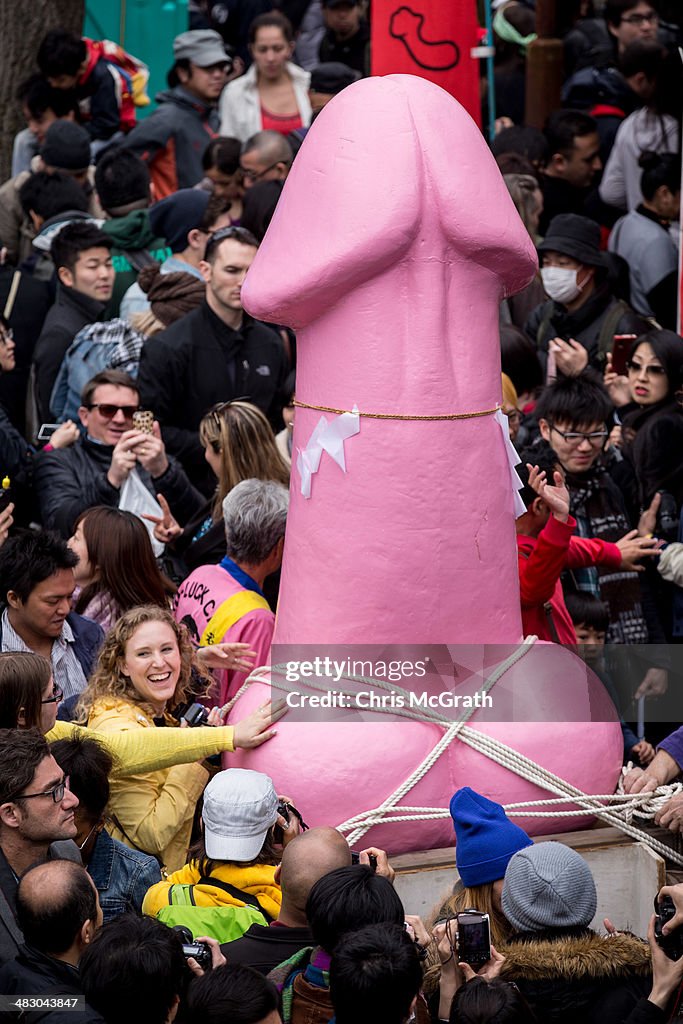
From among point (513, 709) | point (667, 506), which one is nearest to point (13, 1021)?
point (513, 709)

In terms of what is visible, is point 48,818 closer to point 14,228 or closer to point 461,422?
point 461,422

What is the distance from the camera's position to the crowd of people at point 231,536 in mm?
3465

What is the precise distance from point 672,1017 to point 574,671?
55.4 inches

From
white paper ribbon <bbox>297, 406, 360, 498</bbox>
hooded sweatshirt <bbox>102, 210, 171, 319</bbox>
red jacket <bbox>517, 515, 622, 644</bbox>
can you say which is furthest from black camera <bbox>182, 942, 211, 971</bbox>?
hooded sweatshirt <bbox>102, 210, 171, 319</bbox>

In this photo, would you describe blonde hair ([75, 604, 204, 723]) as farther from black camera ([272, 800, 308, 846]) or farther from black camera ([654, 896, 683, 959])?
black camera ([654, 896, 683, 959])

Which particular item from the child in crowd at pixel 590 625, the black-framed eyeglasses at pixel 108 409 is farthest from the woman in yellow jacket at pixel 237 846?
the black-framed eyeglasses at pixel 108 409

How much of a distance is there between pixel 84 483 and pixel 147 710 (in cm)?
175

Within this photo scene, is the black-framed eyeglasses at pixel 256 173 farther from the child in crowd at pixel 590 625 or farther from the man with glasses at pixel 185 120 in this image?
the child in crowd at pixel 590 625

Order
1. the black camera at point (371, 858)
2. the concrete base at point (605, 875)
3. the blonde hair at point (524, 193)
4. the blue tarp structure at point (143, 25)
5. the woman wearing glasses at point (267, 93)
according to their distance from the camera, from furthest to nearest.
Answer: the blue tarp structure at point (143, 25), the woman wearing glasses at point (267, 93), the blonde hair at point (524, 193), the concrete base at point (605, 875), the black camera at point (371, 858)

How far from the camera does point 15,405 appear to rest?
7855 mm

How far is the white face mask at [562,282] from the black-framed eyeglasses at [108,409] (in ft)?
7.20

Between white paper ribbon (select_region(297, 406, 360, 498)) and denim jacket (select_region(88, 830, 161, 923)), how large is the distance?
1.09 metres

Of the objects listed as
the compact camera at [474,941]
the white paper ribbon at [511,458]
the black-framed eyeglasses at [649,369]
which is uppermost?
the white paper ribbon at [511,458]

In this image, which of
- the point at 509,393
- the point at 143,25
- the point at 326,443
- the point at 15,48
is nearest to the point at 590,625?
the point at 509,393
